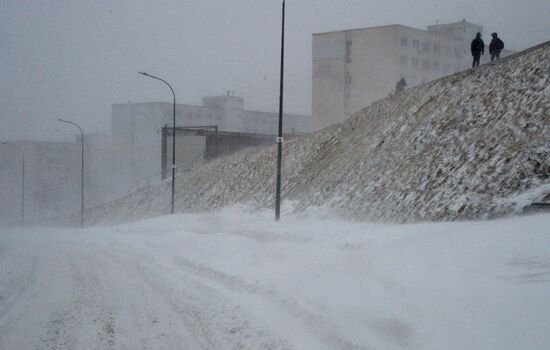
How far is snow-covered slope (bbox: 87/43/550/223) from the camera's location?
42.7 ft

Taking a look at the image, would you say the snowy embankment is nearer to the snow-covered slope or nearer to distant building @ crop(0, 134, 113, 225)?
the snow-covered slope

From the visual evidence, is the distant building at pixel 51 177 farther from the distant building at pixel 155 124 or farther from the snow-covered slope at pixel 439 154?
the snow-covered slope at pixel 439 154

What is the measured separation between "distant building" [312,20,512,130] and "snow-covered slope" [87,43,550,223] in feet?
109

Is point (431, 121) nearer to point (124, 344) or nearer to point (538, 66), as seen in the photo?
point (538, 66)

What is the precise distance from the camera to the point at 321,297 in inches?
355

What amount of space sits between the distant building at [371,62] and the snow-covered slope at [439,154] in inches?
1305

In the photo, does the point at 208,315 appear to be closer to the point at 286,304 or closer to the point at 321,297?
the point at 286,304

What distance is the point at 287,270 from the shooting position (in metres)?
Result: 11.7

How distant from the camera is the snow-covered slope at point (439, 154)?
42.7 feet

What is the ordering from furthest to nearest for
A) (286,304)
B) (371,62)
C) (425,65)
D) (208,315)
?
(425,65) → (371,62) → (286,304) → (208,315)

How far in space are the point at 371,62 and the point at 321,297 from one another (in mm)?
53184

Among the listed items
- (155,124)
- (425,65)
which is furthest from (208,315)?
(155,124)

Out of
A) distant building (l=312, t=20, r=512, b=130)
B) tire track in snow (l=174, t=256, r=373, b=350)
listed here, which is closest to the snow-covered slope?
tire track in snow (l=174, t=256, r=373, b=350)

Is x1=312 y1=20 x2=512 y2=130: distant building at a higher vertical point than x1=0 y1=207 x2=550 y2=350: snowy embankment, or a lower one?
higher
